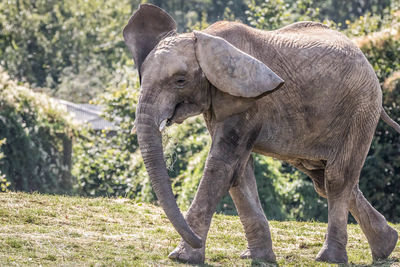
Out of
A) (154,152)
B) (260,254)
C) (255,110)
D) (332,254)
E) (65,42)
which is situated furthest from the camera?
(65,42)

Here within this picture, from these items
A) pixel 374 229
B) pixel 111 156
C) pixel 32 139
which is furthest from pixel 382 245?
pixel 111 156

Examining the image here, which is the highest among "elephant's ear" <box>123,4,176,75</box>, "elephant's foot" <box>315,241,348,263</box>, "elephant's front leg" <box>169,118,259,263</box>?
"elephant's ear" <box>123,4,176,75</box>

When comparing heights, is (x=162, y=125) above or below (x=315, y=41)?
below

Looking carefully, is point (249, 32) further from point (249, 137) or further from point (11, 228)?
point (11, 228)

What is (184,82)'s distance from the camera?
8.05 metres

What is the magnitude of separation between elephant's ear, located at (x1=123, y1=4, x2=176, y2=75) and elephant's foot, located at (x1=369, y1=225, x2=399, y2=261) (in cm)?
317

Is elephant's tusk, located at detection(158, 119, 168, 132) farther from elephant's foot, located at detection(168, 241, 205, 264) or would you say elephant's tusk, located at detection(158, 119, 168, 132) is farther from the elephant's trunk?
elephant's foot, located at detection(168, 241, 205, 264)

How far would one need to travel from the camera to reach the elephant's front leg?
26.8ft

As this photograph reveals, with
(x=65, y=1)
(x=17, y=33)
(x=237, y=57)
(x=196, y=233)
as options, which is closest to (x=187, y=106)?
(x=237, y=57)

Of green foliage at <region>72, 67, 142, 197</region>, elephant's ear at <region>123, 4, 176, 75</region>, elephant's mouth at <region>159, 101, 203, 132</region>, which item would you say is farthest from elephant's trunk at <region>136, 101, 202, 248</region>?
green foliage at <region>72, 67, 142, 197</region>

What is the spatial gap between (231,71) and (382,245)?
9.34 ft

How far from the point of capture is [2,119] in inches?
684

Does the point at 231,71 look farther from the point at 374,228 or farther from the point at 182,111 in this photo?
the point at 374,228

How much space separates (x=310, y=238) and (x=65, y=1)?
3421 centimetres
